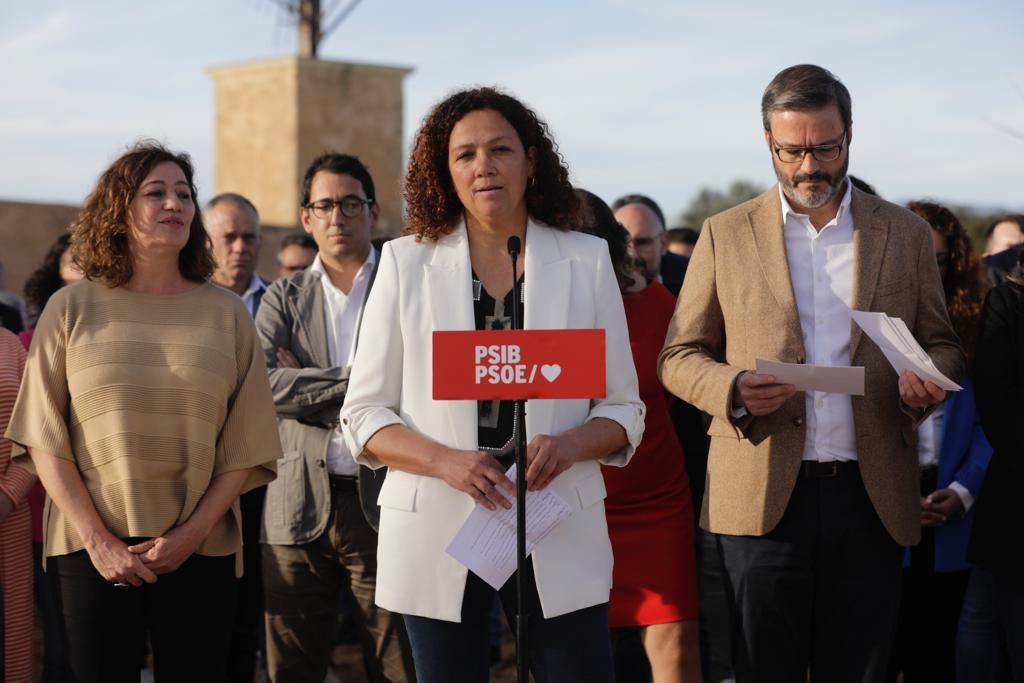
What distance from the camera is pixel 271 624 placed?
16.3ft

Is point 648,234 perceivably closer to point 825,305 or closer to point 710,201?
point 825,305

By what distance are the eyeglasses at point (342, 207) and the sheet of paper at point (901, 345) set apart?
92.7 inches

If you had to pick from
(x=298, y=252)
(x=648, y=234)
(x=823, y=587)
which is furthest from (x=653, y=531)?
(x=298, y=252)

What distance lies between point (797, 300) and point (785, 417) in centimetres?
36

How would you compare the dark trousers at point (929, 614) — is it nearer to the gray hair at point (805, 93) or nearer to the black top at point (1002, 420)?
the black top at point (1002, 420)

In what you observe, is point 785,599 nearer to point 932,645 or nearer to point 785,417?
point 785,417

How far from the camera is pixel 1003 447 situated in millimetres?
4059

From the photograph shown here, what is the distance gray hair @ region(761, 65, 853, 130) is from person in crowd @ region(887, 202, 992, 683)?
3.73ft

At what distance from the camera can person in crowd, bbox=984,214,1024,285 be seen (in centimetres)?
589

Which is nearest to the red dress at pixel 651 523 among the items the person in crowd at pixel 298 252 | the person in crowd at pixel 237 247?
the person in crowd at pixel 237 247

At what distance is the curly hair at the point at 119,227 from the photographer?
4.29 meters

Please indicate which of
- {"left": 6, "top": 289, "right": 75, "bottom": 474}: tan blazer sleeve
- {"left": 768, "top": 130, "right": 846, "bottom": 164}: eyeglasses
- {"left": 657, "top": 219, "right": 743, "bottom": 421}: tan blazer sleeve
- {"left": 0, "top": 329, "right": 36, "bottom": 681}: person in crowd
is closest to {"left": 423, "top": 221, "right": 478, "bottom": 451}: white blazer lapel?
{"left": 657, "top": 219, "right": 743, "bottom": 421}: tan blazer sleeve

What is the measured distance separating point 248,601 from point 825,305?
122 inches

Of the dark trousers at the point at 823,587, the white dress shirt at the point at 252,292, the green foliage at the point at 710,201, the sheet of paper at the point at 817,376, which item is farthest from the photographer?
the green foliage at the point at 710,201
